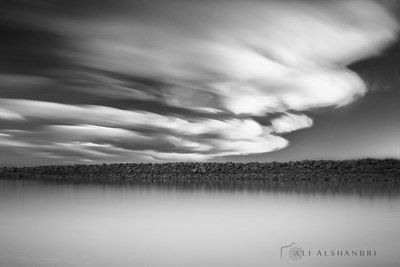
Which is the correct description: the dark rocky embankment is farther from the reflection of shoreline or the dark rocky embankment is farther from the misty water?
the misty water

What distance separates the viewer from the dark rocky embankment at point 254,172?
59406 mm

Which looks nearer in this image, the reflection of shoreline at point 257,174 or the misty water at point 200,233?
the misty water at point 200,233

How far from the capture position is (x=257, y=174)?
69562 millimetres

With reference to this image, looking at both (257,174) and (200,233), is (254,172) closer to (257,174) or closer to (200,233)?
(257,174)

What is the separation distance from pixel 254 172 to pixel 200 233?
52674mm

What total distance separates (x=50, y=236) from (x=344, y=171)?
51.3m

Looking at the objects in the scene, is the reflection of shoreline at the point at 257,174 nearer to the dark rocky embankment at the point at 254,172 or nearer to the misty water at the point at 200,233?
the dark rocky embankment at the point at 254,172

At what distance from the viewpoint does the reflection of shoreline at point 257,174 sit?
2110 inches

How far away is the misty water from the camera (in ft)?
45.0

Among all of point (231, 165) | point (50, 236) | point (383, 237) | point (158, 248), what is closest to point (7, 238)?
point (50, 236)

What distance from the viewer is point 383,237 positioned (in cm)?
1750

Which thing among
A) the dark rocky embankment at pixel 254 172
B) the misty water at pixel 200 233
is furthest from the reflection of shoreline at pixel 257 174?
the misty water at pixel 200 233

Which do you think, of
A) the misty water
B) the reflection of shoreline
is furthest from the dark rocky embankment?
the misty water

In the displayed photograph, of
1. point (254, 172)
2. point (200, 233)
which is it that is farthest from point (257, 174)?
point (200, 233)
